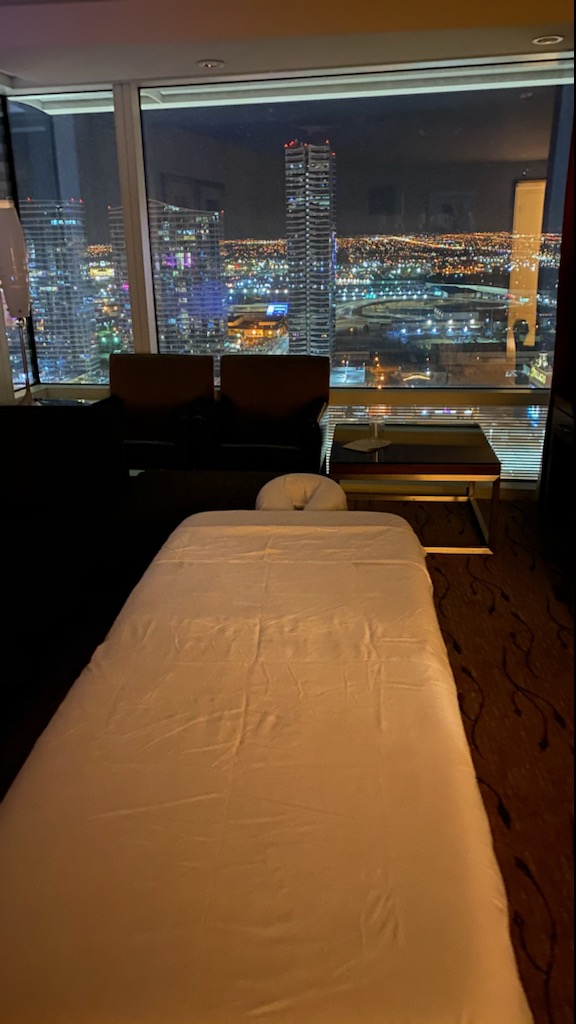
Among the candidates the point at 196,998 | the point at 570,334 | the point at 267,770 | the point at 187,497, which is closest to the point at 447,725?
the point at 267,770

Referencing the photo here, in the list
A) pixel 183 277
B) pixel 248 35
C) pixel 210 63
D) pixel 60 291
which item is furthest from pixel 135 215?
pixel 248 35

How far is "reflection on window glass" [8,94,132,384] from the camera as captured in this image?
467 cm

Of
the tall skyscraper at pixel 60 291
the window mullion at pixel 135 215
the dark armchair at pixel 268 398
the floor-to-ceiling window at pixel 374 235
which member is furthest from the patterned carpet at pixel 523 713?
the tall skyscraper at pixel 60 291

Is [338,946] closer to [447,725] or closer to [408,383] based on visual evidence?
[447,725]

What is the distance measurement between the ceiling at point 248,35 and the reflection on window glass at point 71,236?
412 mm

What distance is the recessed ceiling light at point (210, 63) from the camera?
151 inches

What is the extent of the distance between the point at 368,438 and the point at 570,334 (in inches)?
133

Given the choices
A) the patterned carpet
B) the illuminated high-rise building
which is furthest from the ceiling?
the patterned carpet

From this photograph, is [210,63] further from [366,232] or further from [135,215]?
[366,232]

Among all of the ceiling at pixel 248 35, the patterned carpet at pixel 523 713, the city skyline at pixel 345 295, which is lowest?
the patterned carpet at pixel 523 713

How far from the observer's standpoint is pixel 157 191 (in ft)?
15.4

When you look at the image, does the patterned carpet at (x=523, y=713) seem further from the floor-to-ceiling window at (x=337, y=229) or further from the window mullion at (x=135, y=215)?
the window mullion at (x=135, y=215)

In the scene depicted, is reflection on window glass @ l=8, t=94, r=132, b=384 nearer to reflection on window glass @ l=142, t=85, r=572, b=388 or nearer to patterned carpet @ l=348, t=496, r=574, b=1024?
reflection on window glass @ l=142, t=85, r=572, b=388

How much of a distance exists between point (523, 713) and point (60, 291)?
13.4 ft
